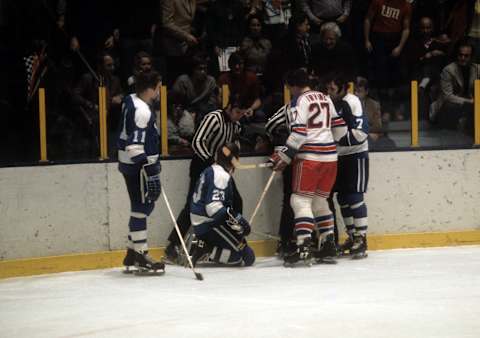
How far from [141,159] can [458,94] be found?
318cm

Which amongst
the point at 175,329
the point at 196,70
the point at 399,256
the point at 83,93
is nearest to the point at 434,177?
the point at 399,256

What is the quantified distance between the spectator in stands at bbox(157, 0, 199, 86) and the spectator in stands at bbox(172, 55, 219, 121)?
3.0 inches

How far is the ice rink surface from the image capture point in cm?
659

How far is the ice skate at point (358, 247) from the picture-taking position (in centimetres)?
919

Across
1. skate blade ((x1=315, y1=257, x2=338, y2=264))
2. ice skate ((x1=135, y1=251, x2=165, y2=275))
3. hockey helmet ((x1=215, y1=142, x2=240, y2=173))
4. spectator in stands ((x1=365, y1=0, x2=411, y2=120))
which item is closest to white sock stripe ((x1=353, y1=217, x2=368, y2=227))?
skate blade ((x1=315, y1=257, x2=338, y2=264))

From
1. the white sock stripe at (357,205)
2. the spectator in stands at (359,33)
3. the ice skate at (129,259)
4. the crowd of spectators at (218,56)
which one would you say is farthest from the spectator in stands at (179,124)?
the spectator in stands at (359,33)

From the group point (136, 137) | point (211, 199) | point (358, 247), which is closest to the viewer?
point (136, 137)


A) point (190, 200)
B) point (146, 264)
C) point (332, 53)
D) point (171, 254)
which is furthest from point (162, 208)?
point (332, 53)

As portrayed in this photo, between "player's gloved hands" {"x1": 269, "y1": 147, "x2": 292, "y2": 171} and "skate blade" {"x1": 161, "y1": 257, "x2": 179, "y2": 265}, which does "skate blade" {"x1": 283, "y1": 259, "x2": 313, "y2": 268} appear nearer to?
"player's gloved hands" {"x1": 269, "y1": 147, "x2": 292, "y2": 171}

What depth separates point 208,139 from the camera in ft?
29.5

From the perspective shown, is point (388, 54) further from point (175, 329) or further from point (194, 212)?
point (175, 329)

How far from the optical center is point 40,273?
8695mm

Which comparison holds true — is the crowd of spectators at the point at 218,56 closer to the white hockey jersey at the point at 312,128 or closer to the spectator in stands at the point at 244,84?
the spectator in stands at the point at 244,84

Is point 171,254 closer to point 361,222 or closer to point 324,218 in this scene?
point 324,218
